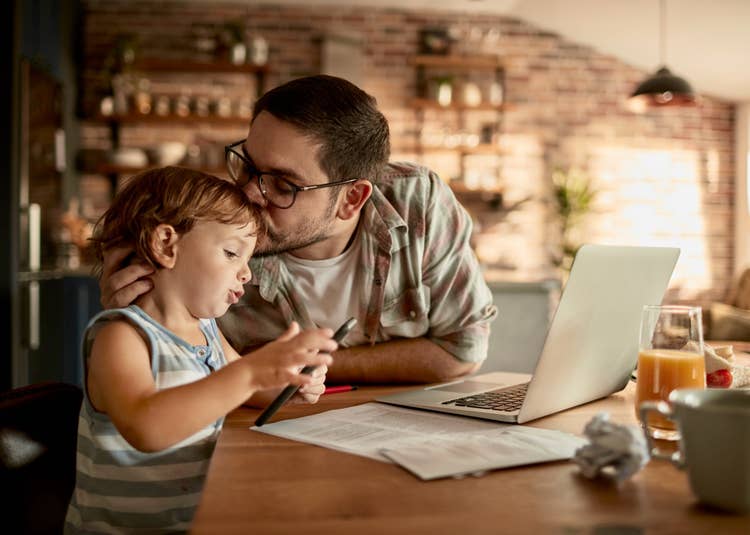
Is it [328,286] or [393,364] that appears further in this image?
[328,286]

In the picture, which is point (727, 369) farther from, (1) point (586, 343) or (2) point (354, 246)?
(2) point (354, 246)

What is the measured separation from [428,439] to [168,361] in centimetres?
40

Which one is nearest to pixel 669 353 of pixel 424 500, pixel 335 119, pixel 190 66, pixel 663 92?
pixel 424 500

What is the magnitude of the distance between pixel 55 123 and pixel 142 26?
1.64 m

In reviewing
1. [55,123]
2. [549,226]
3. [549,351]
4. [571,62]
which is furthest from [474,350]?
[571,62]

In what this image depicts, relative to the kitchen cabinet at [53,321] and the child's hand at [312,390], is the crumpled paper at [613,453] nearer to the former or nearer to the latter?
the child's hand at [312,390]

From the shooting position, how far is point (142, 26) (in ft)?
20.2

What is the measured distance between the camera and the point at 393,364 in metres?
1.50

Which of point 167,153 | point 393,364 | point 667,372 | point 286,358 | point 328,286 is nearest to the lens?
point 286,358

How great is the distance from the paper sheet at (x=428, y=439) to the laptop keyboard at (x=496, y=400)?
61 millimetres

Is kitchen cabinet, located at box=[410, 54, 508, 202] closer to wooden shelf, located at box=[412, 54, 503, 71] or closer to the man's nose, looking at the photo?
wooden shelf, located at box=[412, 54, 503, 71]

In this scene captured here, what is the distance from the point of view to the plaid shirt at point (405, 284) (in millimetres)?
1597

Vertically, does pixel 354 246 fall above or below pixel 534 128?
below

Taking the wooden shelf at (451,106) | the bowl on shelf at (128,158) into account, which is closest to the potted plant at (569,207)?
the wooden shelf at (451,106)
